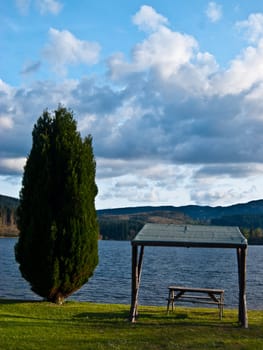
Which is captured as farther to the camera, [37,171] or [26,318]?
[37,171]

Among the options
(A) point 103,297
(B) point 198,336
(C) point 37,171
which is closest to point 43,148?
(C) point 37,171

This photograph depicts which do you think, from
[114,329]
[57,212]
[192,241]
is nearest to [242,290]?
[192,241]

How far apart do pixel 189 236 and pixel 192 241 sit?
0.69m

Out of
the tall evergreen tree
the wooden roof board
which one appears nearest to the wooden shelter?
the wooden roof board

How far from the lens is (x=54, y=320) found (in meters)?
13.6

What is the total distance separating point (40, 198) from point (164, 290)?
56.1 ft

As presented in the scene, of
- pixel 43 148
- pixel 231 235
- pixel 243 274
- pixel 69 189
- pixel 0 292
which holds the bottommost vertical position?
pixel 0 292

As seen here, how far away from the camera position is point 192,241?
14.1 metres

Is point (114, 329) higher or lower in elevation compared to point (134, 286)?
lower

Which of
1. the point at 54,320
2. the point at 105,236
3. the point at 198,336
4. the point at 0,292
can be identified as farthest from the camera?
the point at 105,236

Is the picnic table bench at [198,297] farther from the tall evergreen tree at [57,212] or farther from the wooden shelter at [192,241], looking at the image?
the tall evergreen tree at [57,212]

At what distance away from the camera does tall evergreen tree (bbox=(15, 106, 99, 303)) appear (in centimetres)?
1653

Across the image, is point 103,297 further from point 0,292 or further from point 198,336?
point 198,336

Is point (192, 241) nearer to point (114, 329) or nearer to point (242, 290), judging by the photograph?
point (242, 290)
